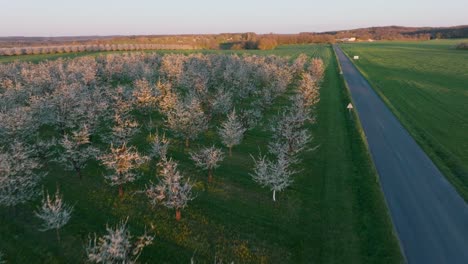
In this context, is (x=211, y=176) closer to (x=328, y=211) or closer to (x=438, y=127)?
(x=328, y=211)

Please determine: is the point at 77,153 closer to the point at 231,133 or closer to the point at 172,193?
the point at 172,193

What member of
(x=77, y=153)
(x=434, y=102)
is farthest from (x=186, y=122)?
(x=434, y=102)

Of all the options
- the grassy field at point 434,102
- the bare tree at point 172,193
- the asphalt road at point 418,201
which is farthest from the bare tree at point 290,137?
the grassy field at point 434,102

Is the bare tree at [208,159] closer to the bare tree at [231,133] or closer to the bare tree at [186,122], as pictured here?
the bare tree at [231,133]

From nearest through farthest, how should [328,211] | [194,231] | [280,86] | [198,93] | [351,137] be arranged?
1. [194,231]
2. [328,211]
3. [351,137]
4. [198,93]
5. [280,86]

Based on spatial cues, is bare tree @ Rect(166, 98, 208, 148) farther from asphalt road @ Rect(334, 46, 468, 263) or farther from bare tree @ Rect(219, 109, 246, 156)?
asphalt road @ Rect(334, 46, 468, 263)

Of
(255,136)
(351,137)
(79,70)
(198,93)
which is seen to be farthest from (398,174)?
(79,70)
